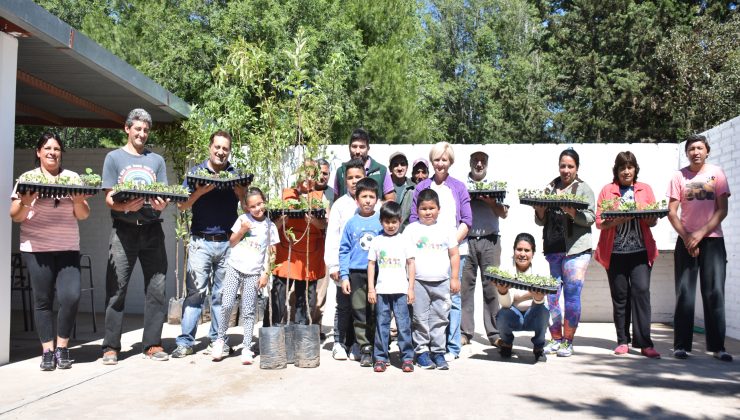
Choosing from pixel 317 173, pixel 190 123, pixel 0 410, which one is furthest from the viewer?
pixel 190 123

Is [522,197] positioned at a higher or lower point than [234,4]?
lower

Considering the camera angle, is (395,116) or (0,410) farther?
(395,116)

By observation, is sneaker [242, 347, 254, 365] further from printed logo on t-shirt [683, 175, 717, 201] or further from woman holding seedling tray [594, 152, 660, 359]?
printed logo on t-shirt [683, 175, 717, 201]

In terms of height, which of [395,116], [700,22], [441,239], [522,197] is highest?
[700,22]

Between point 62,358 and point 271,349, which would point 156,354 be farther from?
point 271,349

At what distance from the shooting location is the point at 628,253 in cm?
651

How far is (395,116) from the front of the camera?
23.0 metres

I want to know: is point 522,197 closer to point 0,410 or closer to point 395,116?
point 0,410

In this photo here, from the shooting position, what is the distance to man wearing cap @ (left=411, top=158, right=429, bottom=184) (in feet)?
Answer: 22.8

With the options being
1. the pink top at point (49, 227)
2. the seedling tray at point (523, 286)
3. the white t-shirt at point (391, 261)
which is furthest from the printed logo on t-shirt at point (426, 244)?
the pink top at point (49, 227)

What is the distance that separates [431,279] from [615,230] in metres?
1.95

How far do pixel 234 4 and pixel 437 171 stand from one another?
13279mm

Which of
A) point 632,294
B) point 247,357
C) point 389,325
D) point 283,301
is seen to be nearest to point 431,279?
point 389,325

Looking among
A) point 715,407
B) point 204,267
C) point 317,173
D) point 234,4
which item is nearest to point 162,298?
point 204,267
